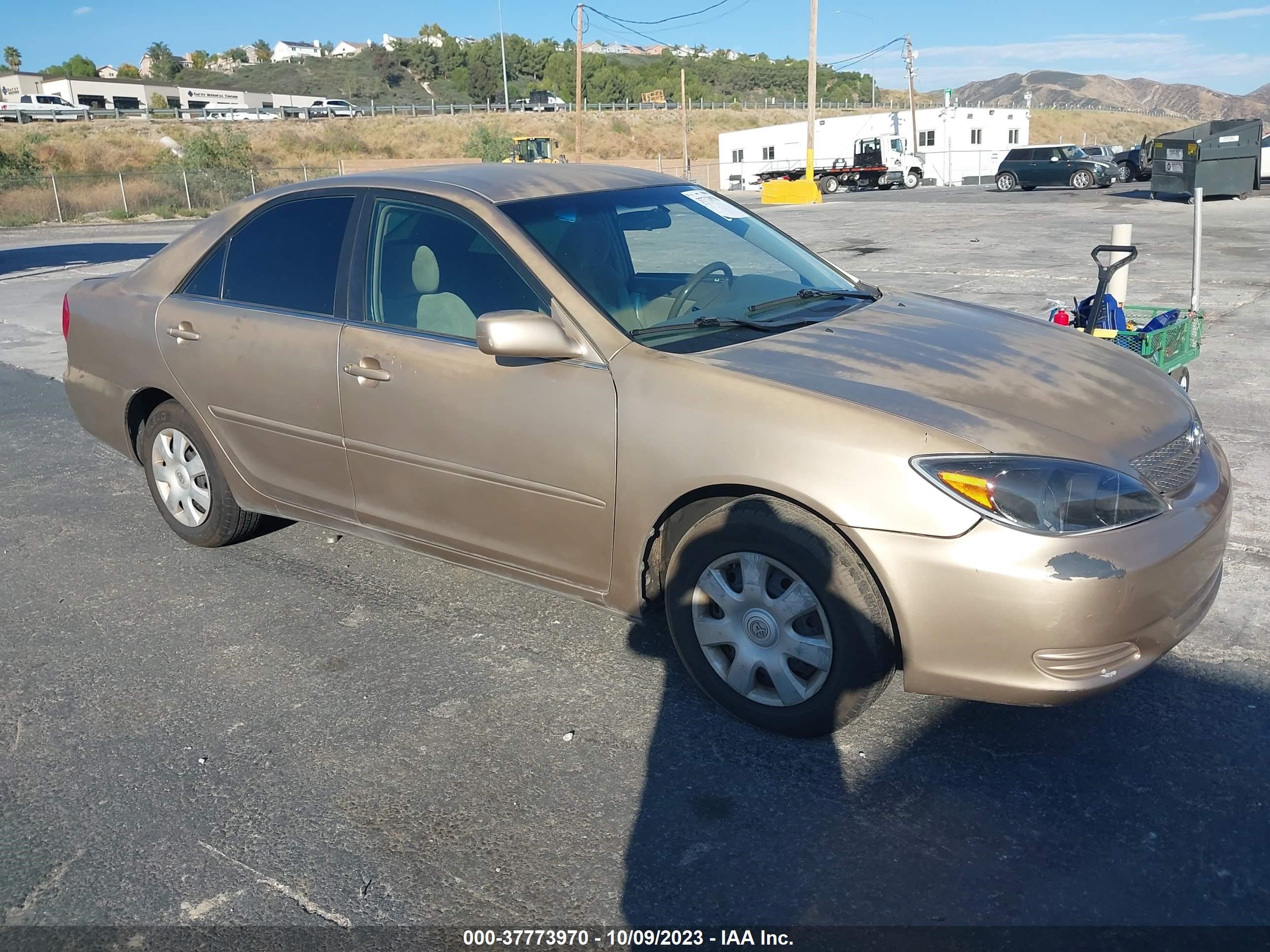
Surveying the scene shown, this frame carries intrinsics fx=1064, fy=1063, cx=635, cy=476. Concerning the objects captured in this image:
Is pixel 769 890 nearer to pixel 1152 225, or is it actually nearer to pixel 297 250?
pixel 297 250

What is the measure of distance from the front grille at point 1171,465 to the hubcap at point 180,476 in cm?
379

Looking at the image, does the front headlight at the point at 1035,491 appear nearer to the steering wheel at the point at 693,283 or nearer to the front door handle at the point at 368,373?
the steering wheel at the point at 693,283

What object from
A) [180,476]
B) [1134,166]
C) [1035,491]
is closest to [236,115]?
[1134,166]

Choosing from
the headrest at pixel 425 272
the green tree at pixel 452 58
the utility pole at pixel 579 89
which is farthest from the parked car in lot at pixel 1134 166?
the green tree at pixel 452 58

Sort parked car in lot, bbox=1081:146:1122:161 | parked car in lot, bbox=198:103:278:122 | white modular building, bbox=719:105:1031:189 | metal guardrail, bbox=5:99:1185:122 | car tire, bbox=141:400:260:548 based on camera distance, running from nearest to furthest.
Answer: car tire, bbox=141:400:260:548
parked car in lot, bbox=1081:146:1122:161
white modular building, bbox=719:105:1031:189
metal guardrail, bbox=5:99:1185:122
parked car in lot, bbox=198:103:278:122

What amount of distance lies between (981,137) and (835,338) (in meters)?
65.7

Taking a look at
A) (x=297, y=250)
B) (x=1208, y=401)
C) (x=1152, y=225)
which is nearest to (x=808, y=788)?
(x=297, y=250)

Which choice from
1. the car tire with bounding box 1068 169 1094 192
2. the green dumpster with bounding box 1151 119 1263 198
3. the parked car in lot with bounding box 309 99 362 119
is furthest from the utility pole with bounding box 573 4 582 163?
the parked car in lot with bounding box 309 99 362 119

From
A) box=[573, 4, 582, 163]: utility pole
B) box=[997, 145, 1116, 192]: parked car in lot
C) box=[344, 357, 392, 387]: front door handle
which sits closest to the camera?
box=[344, 357, 392, 387]: front door handle

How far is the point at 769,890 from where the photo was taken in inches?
101

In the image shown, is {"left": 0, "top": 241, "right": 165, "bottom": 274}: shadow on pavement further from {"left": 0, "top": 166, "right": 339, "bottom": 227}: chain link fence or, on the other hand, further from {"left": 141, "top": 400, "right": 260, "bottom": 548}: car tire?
{"left": 141, "top": 400, "right": 260, "bottom": 548}: car tire

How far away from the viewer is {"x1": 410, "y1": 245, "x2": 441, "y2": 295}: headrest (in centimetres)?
386

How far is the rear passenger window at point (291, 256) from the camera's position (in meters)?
4.14

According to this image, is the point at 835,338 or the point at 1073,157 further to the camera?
the point at 1073,157
